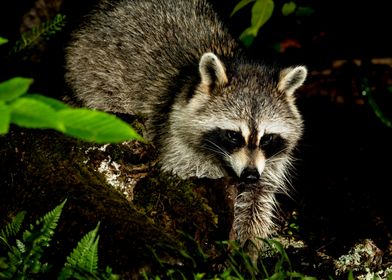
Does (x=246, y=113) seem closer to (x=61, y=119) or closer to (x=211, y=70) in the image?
(x=211, y=70)

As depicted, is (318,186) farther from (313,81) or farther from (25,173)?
(25,173)

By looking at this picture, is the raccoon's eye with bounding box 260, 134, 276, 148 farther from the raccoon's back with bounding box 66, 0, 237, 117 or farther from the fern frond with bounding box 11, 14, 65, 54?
the fern frond with bounding box 11, 14, 65, 54

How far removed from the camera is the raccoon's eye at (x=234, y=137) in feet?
13.8

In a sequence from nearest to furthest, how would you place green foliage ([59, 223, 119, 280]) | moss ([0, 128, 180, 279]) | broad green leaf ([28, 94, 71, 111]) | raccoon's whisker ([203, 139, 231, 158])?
broad green leaf ([28, 94, 71, 111])
green foliage ([59, 223, 119, 280])
moss ([0, 128, 180, 279])
raccoon's whisker ([203, 139, 231, 158])

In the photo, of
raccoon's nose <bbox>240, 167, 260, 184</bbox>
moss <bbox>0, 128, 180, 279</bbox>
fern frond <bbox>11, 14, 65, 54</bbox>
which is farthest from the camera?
raccoon's nose <bbox>240, 167, 260, 184</bbox>

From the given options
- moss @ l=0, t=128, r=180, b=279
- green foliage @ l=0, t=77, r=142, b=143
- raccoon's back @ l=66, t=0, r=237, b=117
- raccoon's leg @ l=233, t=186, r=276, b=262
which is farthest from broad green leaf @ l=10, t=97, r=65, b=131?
raccoon's back @ l=66, t=0, r=237, b=117

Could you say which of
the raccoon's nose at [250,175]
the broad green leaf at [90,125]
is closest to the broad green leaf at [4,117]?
the broad green leaf at [90,125]

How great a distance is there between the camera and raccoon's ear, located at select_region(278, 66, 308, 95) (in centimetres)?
435

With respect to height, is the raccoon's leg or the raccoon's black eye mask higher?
the raccoon's black eye mask

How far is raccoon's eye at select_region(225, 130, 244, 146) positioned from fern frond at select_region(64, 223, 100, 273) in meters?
2.06

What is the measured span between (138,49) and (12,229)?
2.90 metres

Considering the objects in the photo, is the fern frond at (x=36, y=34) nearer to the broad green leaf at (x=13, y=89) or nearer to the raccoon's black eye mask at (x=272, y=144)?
the raccoon's black eye mask at (x=272, y=144)

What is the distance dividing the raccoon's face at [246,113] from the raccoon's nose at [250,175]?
16cm

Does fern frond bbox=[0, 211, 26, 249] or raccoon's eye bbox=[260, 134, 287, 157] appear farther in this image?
raccoon's eye bbox=[260, 134, 287, 157]
